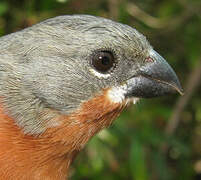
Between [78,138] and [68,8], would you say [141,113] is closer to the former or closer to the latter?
[68,8]

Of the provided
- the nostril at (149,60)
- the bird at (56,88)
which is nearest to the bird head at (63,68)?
the bird at (56,88)

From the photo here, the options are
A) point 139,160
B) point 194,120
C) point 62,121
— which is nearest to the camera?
point 62,121

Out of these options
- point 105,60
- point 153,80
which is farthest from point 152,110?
point 105,60

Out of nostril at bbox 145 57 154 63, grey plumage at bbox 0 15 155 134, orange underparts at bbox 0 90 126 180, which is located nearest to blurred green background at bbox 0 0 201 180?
grey plumage at bbox 0 15 155 134

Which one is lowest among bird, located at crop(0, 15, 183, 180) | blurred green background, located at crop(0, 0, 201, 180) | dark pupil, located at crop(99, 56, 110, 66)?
blurred green background, located at crop(0, 0, 201, 180)

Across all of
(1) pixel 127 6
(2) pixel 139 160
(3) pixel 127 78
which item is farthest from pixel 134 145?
(3) pixel 127 78

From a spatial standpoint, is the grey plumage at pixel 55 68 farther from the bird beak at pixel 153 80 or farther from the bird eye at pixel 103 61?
the bird beak at pixel 153 80

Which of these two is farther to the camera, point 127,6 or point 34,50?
point 127,6

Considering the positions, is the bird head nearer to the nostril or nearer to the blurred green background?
the nostril
